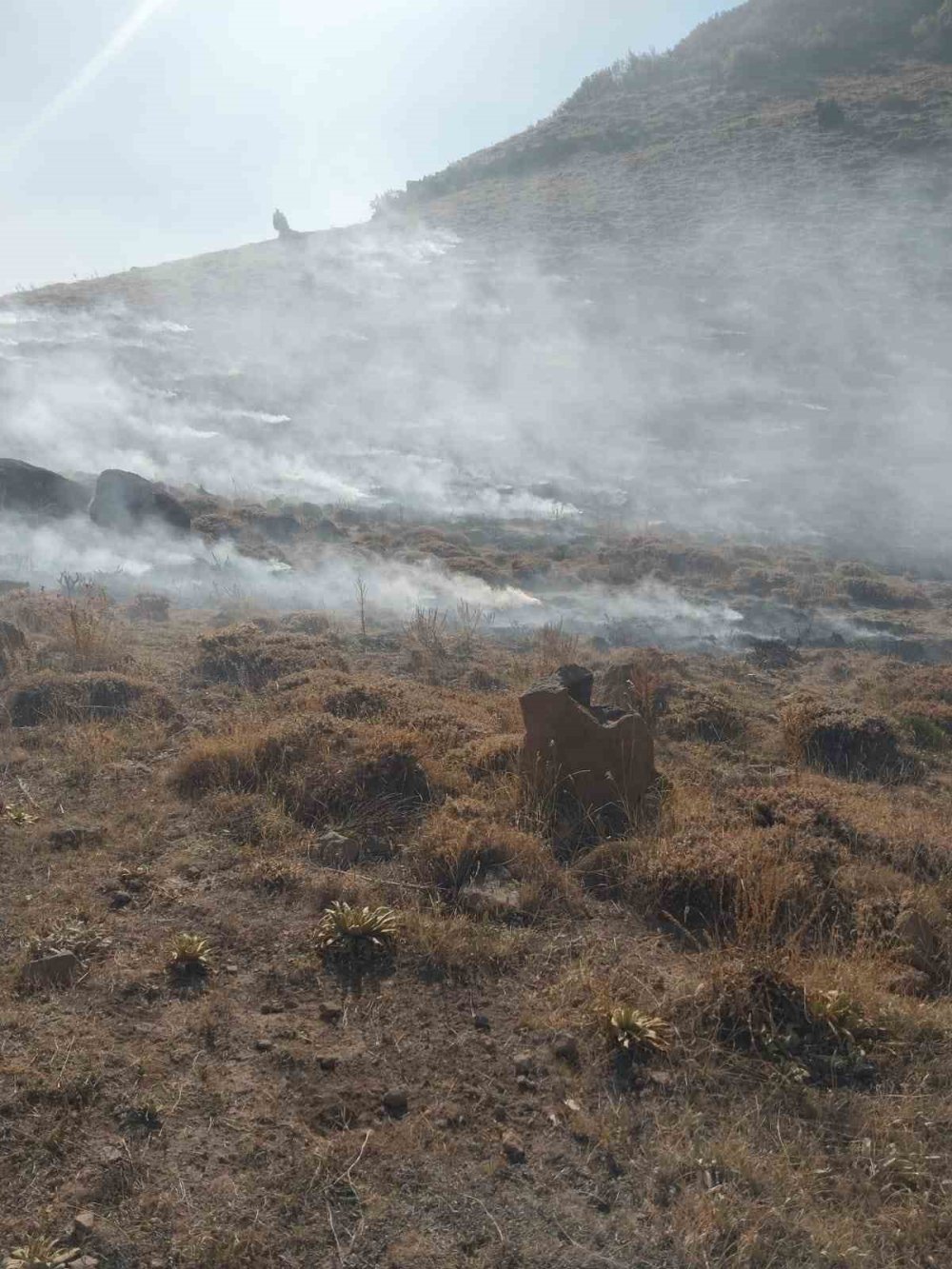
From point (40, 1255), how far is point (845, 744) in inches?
246

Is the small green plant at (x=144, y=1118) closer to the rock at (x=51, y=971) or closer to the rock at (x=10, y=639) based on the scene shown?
the rock at (x=51, y=971)

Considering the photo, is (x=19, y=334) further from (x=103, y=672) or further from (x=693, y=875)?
(x=693, y=875)

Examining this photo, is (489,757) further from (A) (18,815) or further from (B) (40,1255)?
(B) (40,1255)

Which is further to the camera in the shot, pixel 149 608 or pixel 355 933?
pixel 149 608

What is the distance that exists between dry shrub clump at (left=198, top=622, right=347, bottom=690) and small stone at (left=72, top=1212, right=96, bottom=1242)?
495 centimetres

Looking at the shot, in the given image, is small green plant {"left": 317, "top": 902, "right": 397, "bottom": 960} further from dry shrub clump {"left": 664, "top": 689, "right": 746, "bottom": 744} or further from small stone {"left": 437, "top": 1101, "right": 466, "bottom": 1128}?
dry shrub clump {"left": 664, "top": 689, "right": 746, "bottom": 744}

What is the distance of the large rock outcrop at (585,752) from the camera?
200 inches

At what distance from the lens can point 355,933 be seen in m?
3.73

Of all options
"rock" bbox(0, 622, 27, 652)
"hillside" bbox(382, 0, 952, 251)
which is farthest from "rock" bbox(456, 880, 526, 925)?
"hillside" bbox(382, 0, 952, 251)

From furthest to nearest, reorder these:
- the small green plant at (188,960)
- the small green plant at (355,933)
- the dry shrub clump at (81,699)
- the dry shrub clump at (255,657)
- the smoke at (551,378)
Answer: the smoke at (551,378) → the dry shrub clump at (255,657) → the dry shrub clump at (81,699) → the small green plant at (355,933) → the small green plant at (188,960)

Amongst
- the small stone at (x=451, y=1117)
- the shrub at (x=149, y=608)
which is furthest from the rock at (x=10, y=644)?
the small stone at (x=451, y=1117)

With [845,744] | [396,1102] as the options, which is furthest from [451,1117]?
[845,744]

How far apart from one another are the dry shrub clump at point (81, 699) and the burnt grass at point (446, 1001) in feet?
0.09

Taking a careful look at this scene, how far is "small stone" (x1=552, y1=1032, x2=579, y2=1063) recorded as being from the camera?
3154mm
